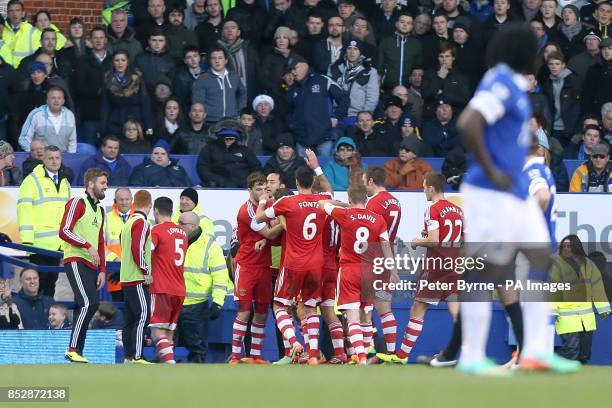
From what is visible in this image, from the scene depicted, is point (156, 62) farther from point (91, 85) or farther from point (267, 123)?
point (267, 123)

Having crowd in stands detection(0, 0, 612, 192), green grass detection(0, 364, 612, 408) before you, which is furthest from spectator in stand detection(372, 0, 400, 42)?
green grass detection(0, 364, 612, 408)

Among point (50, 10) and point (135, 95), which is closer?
point (135, 95)

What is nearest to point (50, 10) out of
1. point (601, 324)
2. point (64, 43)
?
point (64, 43)

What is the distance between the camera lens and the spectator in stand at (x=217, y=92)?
1838cm

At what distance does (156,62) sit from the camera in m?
18.8

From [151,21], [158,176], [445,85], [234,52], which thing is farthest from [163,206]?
[151,21]

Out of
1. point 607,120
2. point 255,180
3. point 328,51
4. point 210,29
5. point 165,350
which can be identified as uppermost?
point 210,29

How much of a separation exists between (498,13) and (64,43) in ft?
20.2

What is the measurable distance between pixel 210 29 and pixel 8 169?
4.03 metres

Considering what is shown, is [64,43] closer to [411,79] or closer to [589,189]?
[411,79]

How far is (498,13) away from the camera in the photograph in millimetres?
19188

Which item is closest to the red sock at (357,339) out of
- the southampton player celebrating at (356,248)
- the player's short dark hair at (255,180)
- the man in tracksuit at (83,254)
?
the southampton player celebrating at (356,248)

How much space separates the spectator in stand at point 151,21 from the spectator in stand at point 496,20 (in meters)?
4.52

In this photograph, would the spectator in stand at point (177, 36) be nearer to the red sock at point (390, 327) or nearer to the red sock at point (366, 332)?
the red sock at point (366, 332)
